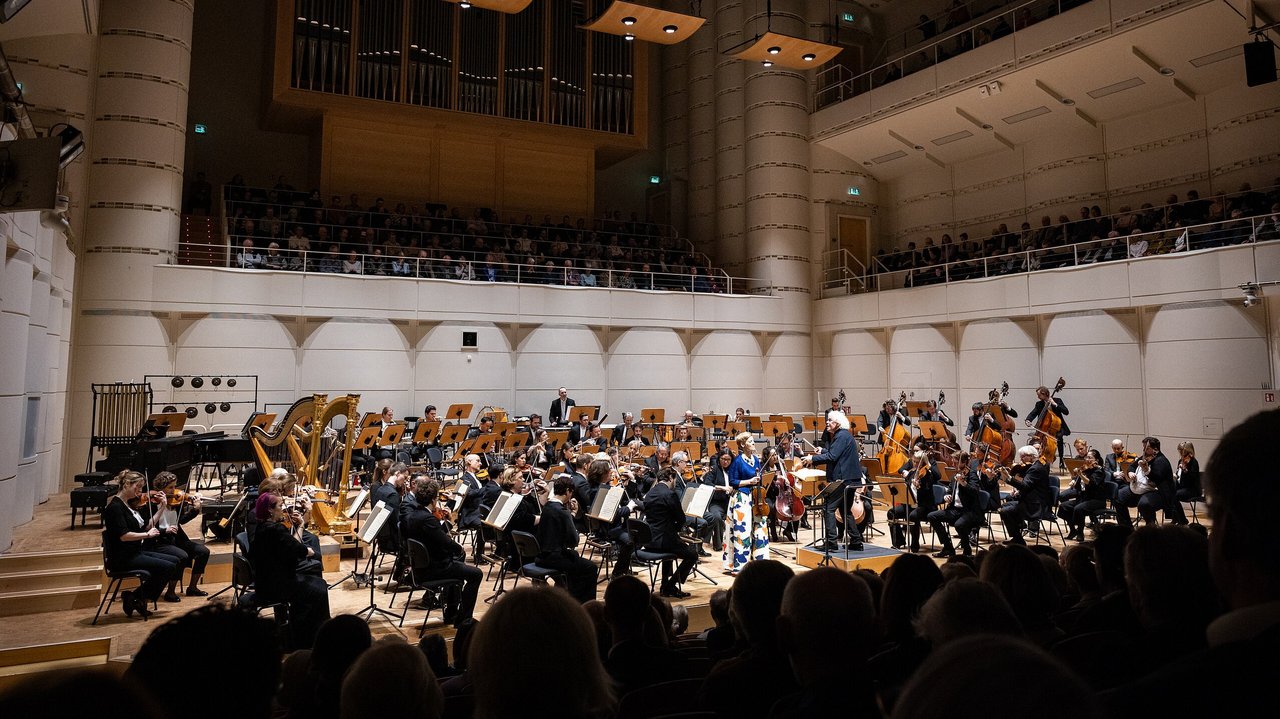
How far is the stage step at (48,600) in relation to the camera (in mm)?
6926

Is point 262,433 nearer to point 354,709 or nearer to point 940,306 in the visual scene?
point 354,709

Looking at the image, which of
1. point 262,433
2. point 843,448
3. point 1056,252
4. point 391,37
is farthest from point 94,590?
point 1056,252

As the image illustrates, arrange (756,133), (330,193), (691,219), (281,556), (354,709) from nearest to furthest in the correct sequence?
1. (354,709)
2. (281,556)
3. (330,193)
4. (756,133)
5. (691,219)

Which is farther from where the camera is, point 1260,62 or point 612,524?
point 1260,62

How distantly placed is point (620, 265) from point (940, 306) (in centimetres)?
789

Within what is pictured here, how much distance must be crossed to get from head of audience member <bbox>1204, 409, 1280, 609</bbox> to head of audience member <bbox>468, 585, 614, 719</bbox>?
110cm

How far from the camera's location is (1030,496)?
909cm

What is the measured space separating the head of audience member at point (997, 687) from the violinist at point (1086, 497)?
33.2ft

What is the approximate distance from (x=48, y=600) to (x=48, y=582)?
0.28m

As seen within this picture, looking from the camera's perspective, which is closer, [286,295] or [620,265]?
[286,295]

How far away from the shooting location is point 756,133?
67.4ft

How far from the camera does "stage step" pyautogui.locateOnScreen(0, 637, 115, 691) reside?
17.8 ft

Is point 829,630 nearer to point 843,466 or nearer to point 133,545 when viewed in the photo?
point 133,545

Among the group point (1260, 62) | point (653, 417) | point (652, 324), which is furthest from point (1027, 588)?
point (652, 324)
